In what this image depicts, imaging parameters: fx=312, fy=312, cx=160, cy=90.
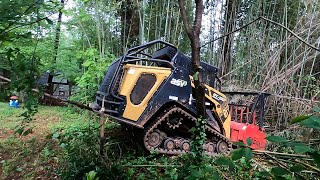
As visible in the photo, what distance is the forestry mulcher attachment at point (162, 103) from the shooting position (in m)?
3.88

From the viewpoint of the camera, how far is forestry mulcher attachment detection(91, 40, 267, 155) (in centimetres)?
388

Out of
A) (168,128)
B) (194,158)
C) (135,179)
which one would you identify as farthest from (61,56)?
(194,158)

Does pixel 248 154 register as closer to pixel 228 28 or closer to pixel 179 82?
pixel 179 82

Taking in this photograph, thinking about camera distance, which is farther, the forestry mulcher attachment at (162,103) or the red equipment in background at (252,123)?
the red equipment in background at (252,123)

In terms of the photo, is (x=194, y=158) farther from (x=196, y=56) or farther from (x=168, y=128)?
(x=168, y=128)

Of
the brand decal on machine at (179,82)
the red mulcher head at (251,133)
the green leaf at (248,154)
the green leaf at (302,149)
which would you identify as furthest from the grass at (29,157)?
the green leaf at (302,149)

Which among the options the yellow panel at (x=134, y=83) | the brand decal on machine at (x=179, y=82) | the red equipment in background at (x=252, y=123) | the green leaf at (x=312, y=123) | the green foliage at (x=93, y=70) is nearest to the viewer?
the green leaf at (x=312, y=123)

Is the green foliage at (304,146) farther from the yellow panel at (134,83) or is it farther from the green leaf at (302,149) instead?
the yellow panel at (134,83)

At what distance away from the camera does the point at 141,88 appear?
3.92 m

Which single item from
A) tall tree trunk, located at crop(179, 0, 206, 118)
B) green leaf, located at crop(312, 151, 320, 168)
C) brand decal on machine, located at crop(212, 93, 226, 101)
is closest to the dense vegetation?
green leaf, located at crop(312, 151, 320, 168)

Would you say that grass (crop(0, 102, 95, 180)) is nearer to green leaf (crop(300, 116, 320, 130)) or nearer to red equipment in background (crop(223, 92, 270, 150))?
red equipment in background (crop(223, 92, 270, 150))

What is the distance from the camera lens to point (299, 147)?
832 millimetres

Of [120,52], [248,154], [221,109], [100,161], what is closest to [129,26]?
[120,52]

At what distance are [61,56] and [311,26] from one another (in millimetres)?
9080
